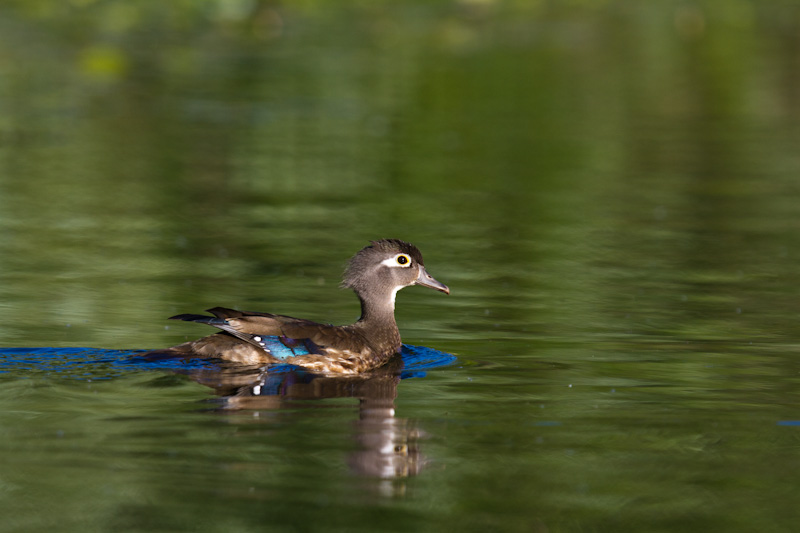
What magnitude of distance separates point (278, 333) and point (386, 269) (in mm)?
1505

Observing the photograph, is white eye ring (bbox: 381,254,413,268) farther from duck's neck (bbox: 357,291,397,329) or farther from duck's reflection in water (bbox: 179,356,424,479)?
duck's reflection in water (bbox: 179,356,424,479)

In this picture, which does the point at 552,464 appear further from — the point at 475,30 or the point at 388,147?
the point at 475,30

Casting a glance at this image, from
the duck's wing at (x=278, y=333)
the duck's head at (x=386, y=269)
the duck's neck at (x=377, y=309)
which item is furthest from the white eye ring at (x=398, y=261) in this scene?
the duck's wing at (x=278, y=333)

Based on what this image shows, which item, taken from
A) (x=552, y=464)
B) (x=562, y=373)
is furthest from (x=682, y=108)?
(x=552, y=464)

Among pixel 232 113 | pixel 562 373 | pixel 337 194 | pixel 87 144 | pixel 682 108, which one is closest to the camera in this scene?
pixel 562 373

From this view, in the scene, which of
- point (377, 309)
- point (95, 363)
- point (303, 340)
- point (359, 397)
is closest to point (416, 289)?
point (377, 309)

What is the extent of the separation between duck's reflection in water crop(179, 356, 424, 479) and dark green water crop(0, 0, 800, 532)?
1.3 inches

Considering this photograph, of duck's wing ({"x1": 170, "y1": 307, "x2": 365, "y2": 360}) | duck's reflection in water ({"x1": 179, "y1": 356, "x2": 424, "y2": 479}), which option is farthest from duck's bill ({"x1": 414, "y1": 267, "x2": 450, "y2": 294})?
duck's wing ({"x1": 170, "y1": 307, "x2": 365, "y2": 360})

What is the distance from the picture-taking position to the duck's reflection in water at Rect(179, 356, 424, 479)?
7.72 meters

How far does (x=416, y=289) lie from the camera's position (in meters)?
13.8

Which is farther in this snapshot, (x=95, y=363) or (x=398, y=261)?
(x=398, y=261)

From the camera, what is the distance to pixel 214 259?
14016mm

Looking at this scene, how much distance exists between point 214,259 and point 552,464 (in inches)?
270

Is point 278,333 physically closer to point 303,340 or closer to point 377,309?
point 303,340
